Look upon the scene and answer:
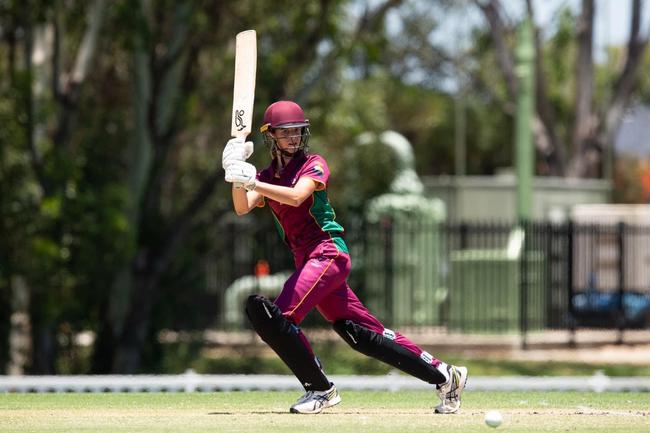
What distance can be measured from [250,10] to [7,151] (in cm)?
567

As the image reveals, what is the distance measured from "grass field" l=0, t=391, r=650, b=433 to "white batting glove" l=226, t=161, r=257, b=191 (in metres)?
1.34

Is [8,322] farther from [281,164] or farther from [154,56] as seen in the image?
[281,164]

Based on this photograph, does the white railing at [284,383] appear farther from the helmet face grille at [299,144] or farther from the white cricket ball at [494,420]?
the white cricket ball at [494,420]

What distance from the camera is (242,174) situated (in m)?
7.96

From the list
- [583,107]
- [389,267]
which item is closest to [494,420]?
[389,267]

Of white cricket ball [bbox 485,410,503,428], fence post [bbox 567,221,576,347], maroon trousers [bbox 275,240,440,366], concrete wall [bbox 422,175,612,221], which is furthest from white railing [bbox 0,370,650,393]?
concrete wall [bbox 422,175,612,221]

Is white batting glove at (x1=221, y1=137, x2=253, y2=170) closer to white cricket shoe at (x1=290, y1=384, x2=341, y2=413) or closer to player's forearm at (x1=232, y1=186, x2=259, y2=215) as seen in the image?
player's forearm at (x1=232, y1=186, x2=259, y2=215)

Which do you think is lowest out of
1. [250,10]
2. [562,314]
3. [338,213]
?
[562,314]

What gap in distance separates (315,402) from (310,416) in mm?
164

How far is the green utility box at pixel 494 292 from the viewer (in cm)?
2453

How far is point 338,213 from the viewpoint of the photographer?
75.8ft

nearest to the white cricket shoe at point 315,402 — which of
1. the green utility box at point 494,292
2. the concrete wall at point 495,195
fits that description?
the green utility box at point 494,292

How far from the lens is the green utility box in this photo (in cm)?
2453

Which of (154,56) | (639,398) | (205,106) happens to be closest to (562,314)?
(205,106)
